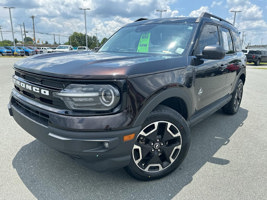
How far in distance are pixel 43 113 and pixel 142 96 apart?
932 millimetres

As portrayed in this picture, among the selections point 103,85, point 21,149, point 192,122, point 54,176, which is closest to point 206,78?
point 192,122

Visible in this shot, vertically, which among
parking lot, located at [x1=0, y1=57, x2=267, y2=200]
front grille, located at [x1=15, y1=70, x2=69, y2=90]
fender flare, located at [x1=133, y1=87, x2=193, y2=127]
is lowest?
parking lot, located at [x1=0, y1=57, x2=267, y2=200]

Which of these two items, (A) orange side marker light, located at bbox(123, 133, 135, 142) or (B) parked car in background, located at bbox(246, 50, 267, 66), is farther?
(B) parked car in background, located at bbox(246, 50, 267, 66)

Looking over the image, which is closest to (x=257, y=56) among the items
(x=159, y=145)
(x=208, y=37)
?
(x=208, y=37)

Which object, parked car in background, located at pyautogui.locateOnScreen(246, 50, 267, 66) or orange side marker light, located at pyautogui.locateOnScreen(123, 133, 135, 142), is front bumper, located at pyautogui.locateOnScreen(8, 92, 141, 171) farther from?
parked car in background, located at pyautogui.locateOnScreen(246, 50, 267, 66)

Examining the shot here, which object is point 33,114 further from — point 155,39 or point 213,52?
point 213,52

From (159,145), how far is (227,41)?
2702 mm

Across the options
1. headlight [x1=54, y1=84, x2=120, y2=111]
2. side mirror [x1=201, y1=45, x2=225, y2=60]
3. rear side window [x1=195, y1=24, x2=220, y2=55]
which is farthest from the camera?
rear side window [x1=195, y1=24, x2=220, y2=55]

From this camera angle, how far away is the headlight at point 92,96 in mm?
1693

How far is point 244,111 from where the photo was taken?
5.02 meters

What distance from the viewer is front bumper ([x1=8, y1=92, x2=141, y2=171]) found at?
170cm

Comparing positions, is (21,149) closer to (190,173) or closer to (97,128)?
(97,128)

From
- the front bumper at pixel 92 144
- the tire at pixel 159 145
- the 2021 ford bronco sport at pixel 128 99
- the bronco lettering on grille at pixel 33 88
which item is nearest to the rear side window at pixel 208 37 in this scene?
the 2021 ford bronco sport at pixel 128 99

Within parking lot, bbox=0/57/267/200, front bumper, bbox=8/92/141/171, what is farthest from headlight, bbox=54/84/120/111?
parking lot, bbox=0/57/267/200
